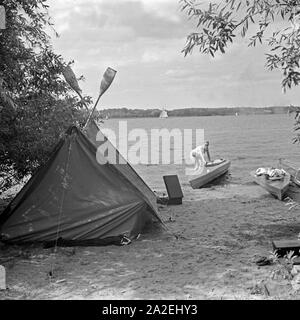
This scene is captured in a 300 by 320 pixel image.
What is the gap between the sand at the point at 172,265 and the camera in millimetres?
6219

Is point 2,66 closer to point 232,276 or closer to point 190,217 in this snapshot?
point 232,276

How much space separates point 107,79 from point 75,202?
2.70 metres

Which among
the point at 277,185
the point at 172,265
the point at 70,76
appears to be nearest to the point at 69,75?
the point at 70,76

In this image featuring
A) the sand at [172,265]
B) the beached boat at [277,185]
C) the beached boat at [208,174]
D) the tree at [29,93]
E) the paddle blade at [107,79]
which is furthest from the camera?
the beached boat at [208,174]

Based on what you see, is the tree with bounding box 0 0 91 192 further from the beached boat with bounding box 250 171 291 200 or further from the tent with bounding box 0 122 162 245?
the beached boat with bounding box 250 171 291 200

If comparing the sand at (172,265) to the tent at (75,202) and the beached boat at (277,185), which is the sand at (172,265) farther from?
the beached boat at (277,185)

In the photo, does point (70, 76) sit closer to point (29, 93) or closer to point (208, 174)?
point (29, 93)

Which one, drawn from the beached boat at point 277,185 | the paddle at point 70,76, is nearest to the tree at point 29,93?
the paddle at point 70,76

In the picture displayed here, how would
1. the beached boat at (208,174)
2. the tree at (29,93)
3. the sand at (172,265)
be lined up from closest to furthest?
the sand at (172,265), the tree at (29,93), the beached boat at (208,174)

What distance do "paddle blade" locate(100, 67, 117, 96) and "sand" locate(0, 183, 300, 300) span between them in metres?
3.30

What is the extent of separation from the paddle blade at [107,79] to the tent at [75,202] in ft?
3.76
